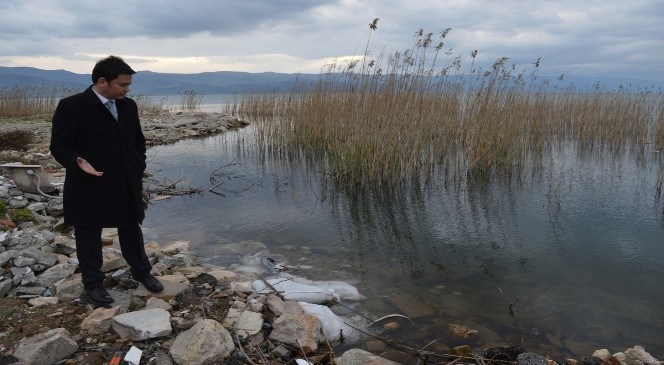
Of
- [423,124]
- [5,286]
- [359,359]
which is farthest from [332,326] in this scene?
[423,124]

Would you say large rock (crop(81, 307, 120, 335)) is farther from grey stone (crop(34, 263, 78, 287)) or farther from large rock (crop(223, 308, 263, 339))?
grey stone (crop(34, 263, 78, 287))

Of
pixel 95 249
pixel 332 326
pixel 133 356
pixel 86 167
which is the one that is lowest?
pixel 332 326

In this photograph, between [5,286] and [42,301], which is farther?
[5,286]

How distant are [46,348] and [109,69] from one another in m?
1.45

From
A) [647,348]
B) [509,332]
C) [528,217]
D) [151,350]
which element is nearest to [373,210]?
[528,217]

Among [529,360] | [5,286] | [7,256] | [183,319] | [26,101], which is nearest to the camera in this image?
[529,360]

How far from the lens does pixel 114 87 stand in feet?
8.35

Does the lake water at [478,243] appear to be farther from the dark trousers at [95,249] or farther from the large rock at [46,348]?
the large rock at [46,348]

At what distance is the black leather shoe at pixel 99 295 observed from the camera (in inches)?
106

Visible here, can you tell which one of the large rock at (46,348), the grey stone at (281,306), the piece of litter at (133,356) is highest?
the large rock at (46,348)

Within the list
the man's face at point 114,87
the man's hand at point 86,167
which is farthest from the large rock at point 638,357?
the man's face at point 114,87

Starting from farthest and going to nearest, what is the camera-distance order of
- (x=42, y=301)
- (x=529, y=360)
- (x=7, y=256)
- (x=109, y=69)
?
(x=7, y=256)
(x=42, y=301)
(x=109, y=69)
(x=529, y=360)

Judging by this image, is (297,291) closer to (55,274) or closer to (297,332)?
(297,332)

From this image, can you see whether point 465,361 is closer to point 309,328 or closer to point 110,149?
point 309,328
